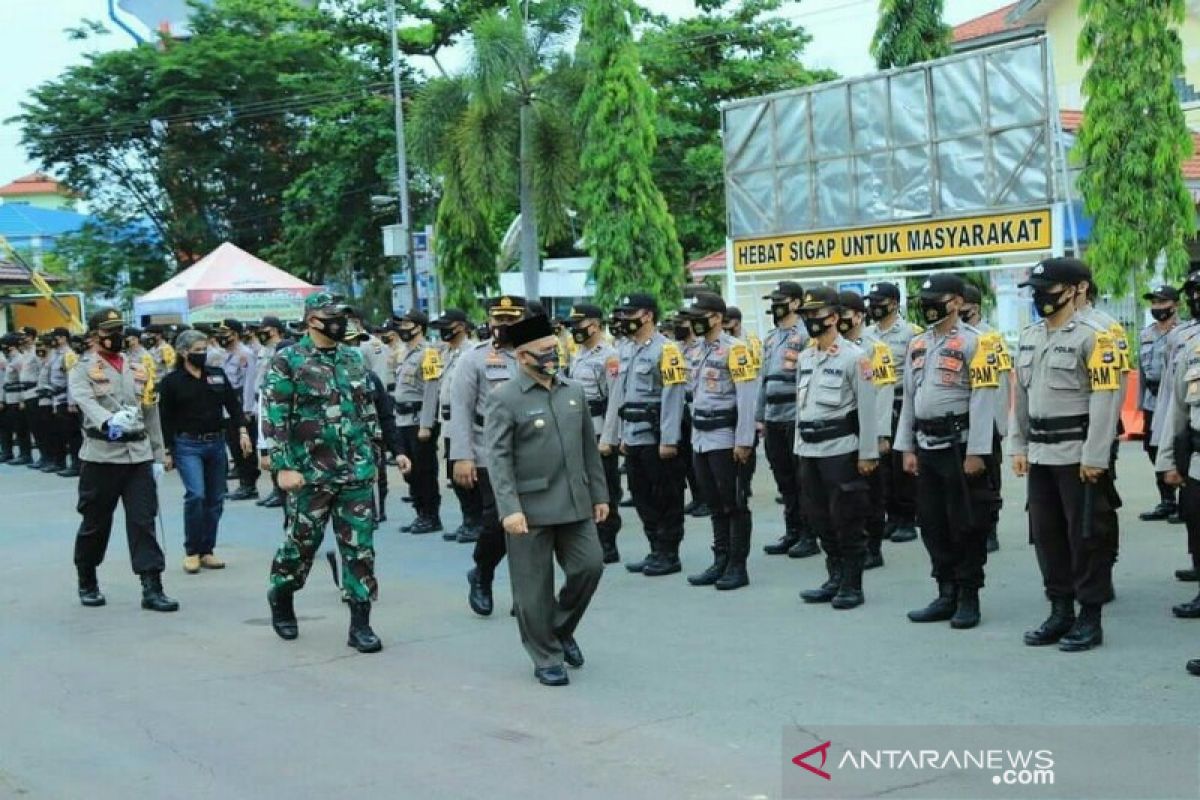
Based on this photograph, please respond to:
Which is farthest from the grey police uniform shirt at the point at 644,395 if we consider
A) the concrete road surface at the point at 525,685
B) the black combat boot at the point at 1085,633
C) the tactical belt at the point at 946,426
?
the black combat boot at the point at 1085,633

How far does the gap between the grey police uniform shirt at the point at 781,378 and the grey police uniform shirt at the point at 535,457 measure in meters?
3.67

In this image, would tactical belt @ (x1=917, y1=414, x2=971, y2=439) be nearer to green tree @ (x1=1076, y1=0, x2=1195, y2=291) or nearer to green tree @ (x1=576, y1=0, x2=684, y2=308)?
green tree @ (x1=1076, y1=0, x2=1195, y2=291)

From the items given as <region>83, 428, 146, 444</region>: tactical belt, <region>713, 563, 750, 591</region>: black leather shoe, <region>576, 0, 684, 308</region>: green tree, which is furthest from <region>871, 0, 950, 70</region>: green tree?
<region>83, 428, 146, 444</region>: tactical belt

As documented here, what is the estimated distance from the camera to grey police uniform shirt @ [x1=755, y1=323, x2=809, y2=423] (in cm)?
1088

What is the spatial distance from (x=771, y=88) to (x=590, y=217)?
34.2ft

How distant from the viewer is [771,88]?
3466 cm

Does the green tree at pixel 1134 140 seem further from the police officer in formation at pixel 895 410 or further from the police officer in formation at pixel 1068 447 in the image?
the police officer in formation at pixel 1068 447

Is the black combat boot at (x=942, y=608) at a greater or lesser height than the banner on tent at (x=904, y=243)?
lesser

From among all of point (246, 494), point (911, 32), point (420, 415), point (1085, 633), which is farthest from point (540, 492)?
point (911, 32)

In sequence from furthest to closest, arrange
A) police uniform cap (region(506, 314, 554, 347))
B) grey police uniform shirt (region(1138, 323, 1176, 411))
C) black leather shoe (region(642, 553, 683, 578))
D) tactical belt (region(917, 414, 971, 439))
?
grey police uniform shirt (region(1138, 323, 1176, 411))
black leather shoe (region(642, 553, 683, 578))
tactical belt (region(917, 414, 971, 439))
police uniform cap (region(506, 314, 554, 347))

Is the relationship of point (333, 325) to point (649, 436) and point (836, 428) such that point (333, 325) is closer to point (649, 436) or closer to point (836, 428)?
point (649, 436)

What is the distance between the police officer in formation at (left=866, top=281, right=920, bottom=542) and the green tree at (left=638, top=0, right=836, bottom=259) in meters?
22.8

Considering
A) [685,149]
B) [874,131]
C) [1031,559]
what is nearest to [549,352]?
[1031,559]

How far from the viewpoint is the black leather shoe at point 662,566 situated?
33.8ft
